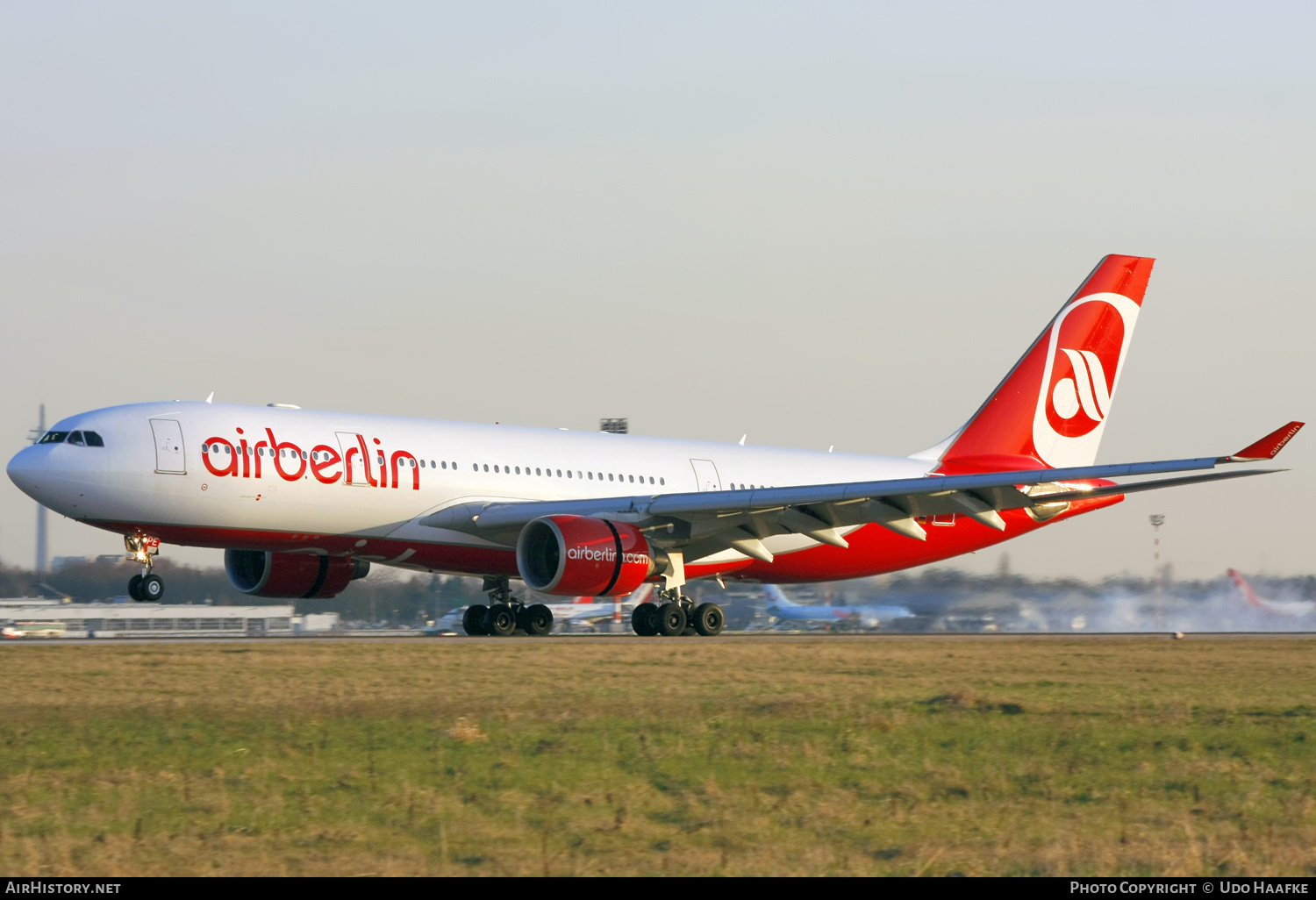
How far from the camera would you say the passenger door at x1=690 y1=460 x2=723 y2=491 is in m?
32.2

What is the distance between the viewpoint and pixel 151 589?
25.7 m

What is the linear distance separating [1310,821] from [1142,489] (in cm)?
2014

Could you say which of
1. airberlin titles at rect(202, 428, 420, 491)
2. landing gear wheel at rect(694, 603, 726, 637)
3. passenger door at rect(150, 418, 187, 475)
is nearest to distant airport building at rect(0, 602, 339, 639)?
landing gear wheel at rect(694, 603, 726, 637)

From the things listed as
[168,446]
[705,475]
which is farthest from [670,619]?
[168,446]

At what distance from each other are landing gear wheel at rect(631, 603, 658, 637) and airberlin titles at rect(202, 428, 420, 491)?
17.1 feet

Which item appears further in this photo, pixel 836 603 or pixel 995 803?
pixel 836 603

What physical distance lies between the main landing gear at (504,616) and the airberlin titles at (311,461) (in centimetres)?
410

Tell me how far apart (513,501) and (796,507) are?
5.43 meters

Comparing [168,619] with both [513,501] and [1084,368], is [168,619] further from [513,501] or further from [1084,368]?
[1084,368]

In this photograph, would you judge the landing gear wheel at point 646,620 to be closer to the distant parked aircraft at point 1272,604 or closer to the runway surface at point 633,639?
the runway surface at point 633,639

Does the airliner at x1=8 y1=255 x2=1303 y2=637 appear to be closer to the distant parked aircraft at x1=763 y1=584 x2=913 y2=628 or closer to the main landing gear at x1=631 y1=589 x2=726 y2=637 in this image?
the main landing gear at x1=631 y1=589 x2=726 y2=637
